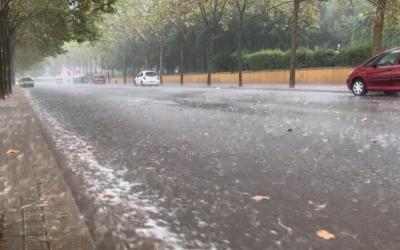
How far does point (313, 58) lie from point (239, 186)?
31.3 metres

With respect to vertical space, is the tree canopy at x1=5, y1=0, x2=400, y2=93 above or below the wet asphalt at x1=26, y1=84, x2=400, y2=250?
above

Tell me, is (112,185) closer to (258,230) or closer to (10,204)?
(10,204)

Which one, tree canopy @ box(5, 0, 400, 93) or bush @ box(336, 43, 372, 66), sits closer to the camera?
tree canopy @ box(5, 0, 400, 93)

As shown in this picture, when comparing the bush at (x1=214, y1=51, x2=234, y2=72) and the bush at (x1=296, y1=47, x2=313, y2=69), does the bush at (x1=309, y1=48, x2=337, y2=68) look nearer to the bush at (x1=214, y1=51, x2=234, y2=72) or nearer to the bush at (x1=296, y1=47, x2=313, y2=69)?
the bush at (x1=296, y1=47, x2=313, y2=69)

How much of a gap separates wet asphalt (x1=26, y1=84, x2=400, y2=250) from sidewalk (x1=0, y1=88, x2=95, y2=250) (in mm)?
164

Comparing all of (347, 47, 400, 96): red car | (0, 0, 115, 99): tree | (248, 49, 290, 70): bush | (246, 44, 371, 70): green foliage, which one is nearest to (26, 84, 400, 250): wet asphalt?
(347, 47, 400, 96): red car

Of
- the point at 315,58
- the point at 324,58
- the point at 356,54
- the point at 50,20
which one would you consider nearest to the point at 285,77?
the point at 315,58

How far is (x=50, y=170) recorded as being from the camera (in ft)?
15.9

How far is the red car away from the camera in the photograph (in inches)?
621

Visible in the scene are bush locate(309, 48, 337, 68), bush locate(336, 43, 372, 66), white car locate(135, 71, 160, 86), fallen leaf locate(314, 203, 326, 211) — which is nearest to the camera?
fallen leaf locate(314, 203, 326, 211)

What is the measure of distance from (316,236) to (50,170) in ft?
10.2

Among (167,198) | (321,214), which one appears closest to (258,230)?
(321,214)

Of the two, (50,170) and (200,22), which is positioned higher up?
(200,22)

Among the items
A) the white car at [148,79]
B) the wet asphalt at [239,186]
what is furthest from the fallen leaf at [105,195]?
the white car at [148,79]
